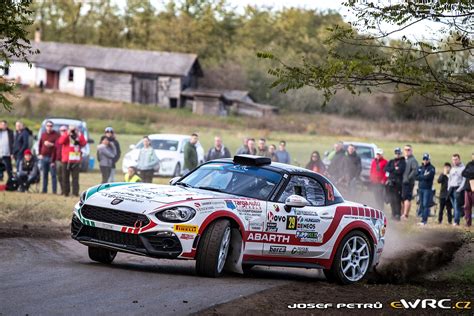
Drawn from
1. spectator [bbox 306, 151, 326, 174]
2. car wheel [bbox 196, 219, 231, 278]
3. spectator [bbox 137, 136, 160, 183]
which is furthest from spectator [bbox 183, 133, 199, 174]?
car wheel [bbox 196, 219, 231, 278]

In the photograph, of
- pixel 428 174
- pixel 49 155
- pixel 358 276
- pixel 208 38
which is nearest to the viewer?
pixel 358 276

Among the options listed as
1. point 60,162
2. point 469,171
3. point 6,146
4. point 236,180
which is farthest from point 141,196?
point 6,146

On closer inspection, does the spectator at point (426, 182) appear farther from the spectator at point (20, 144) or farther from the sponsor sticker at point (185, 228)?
the sponsor sticker at point (185, 228)

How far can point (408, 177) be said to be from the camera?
25297 mm

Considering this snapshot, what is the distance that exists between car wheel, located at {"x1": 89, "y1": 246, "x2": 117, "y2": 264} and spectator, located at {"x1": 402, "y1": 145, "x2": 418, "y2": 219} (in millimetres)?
13793

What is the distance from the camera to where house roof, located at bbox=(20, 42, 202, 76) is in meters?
92.4

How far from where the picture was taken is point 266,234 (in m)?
12.4

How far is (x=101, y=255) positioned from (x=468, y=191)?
13.6 meters

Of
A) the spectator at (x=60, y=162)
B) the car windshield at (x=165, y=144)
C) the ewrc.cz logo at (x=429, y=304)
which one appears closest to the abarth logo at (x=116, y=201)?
the ewrc.cz logo at (x=429, y=304)

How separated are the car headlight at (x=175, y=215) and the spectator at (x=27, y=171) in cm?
1569

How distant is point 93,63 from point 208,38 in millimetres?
19496

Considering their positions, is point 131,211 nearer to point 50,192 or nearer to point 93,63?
point 50,192

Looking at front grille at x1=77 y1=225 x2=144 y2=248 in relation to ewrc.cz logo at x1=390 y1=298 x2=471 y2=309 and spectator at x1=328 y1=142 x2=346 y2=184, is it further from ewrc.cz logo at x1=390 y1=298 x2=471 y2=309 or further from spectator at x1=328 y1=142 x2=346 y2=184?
spectator at x1=328 y1=142 x2=346 y2=184

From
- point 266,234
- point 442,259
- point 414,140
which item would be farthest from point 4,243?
point 414,140
